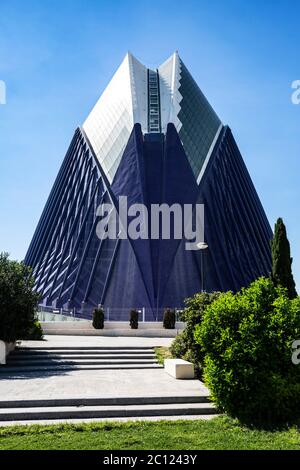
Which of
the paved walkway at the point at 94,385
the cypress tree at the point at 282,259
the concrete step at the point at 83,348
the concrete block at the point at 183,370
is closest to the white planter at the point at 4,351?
the concrete step at the point at 83,348

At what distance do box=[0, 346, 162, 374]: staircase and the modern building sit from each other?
1507cm

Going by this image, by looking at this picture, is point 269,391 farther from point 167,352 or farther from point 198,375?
point 167,352

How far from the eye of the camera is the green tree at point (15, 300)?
55.0 feet

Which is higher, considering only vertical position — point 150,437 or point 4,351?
point 4,351

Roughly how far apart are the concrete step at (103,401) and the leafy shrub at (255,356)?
1.12 metres

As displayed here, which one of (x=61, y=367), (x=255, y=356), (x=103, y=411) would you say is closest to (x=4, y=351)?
(x=61, y=367)

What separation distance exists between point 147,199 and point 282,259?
70.7 ft

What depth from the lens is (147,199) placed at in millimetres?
40875

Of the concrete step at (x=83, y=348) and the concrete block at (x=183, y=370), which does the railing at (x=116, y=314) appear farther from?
the concrete block at (x=183, y=370)

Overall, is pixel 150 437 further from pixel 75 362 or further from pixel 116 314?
pixel 116 314

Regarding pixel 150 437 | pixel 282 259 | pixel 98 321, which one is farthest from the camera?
pixel 98 321

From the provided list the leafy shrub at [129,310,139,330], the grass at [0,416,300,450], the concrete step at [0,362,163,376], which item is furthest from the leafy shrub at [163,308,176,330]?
the grass at [0,416,300,450]
